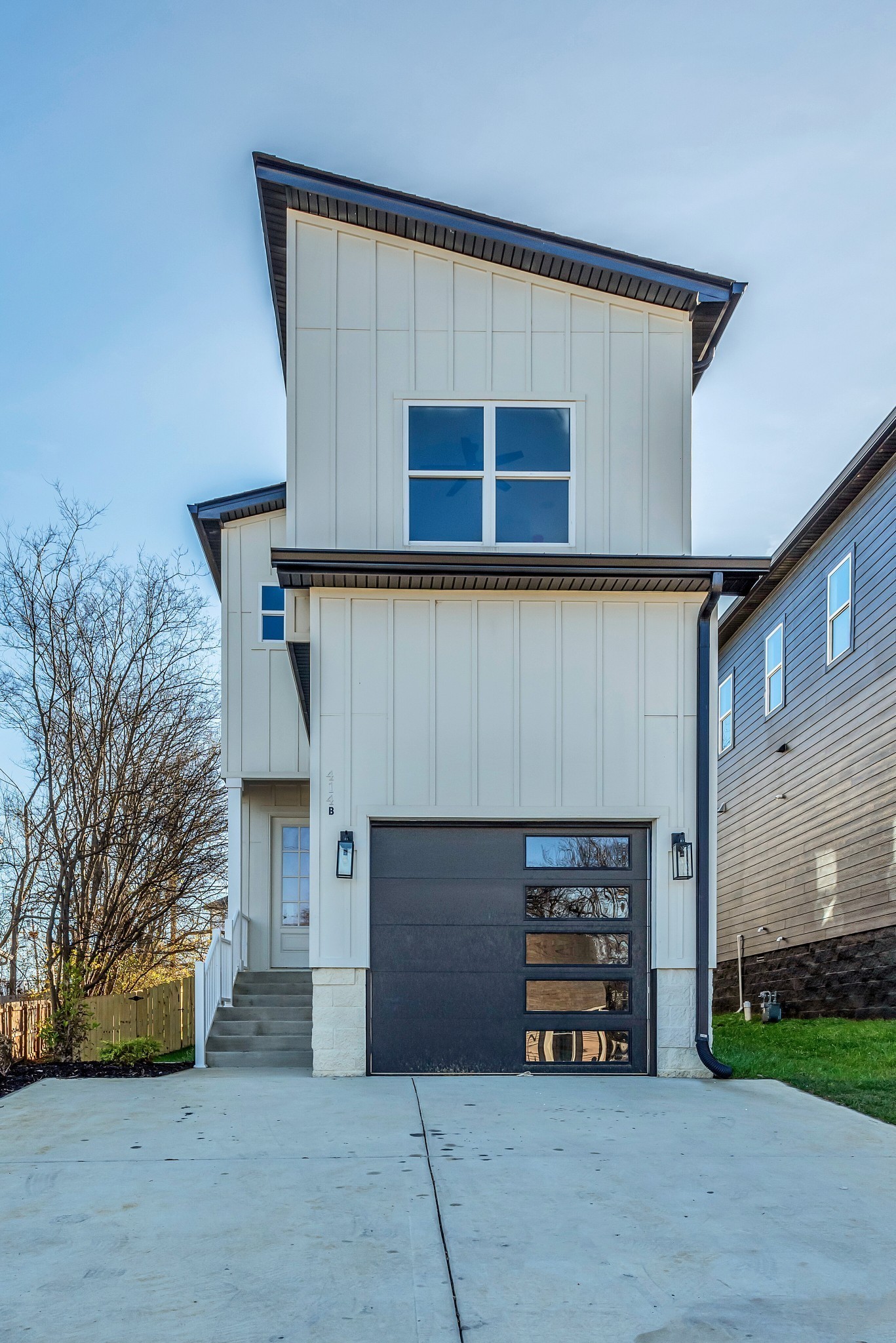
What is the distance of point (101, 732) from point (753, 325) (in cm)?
879

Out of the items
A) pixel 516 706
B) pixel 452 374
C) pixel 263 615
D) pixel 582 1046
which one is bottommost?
pixel 582 1046

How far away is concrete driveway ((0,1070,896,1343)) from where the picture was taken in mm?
3779

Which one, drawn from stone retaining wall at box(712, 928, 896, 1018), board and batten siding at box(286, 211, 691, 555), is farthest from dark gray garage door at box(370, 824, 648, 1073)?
stone retaining wall at box(712, 928, 896, 1018)

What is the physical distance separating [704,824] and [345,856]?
2.95 m

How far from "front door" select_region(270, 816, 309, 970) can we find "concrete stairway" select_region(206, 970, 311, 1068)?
659 millimetres

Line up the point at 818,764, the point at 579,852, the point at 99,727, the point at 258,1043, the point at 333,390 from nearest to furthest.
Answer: the point at 579,852 < the point at 333,390 < the point at 258,1043 < the point at 99,727 < the point at 818,764

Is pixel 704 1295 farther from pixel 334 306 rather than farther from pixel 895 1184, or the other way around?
pixel 334 306

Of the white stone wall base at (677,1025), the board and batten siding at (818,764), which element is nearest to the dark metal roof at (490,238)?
the board and batten siding at (818,764)

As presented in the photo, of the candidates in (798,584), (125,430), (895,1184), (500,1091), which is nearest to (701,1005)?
(500,1091)

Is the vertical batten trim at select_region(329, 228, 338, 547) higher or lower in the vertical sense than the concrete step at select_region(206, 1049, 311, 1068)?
higher

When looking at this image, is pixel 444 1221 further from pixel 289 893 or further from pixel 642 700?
pixel 289 893

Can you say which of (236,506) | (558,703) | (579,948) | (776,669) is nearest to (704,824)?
(579,948)

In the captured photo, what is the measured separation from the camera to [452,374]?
9750 mm

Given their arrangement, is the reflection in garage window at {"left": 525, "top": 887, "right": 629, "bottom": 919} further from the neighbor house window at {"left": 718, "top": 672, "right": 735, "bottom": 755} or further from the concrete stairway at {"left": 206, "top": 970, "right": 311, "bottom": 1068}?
the neighbor house window at {"left": 718, "top": 672, "right": 735, "bottom": 755}
